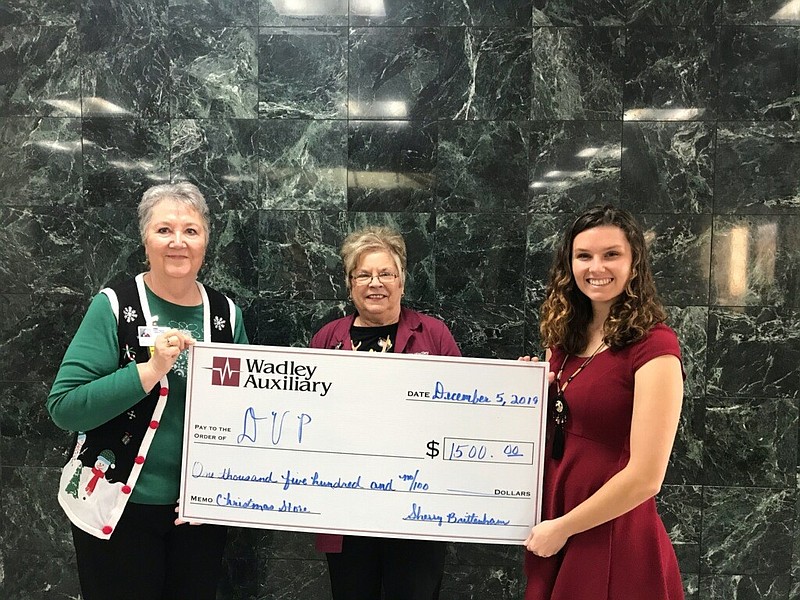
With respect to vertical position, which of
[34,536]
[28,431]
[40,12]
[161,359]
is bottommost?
[34,536]

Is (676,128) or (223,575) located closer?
(676,128)

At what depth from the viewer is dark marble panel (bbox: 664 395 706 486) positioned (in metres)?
2.48

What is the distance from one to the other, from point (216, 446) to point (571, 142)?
76.4 inches

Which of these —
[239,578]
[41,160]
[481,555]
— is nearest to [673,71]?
[481,555]

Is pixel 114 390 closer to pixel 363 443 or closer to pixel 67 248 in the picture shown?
pixel 363 443

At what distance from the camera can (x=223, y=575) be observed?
258cm

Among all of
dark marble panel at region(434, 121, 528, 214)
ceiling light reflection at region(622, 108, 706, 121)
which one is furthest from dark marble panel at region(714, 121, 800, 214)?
dark marble panel at region(434, 121, 528, 214)

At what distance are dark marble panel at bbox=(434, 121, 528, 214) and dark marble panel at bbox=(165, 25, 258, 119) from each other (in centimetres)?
93

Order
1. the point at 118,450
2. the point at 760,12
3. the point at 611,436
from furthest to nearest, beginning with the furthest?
the point at 760,12 → the point at 118,450 → the point at 611,436

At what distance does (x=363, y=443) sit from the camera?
65.2 inches

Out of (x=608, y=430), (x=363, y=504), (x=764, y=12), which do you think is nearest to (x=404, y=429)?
(x=363, y=504)

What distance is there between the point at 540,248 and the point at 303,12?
1526mm

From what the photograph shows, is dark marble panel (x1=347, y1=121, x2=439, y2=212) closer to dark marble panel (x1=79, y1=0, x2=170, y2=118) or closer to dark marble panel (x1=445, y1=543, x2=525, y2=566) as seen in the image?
dark marble panel (x1=79, y1=0, x2=170, y2=118)

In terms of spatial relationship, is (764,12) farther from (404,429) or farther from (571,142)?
(404,429)
